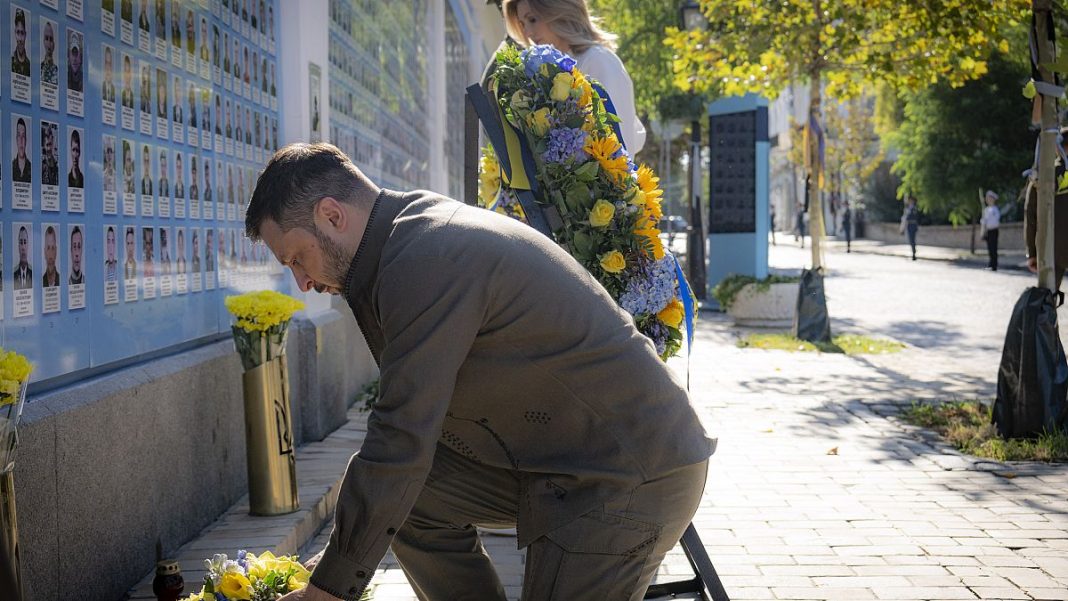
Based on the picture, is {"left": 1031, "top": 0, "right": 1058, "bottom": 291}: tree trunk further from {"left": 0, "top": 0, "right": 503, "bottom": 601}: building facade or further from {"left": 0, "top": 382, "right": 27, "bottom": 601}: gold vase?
{"left": 0, "top": 382, "right": 27, "bottom": 601}: gold vase

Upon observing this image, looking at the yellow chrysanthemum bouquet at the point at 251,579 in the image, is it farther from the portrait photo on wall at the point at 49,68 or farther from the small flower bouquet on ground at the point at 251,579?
the portrait photo on wall at the point at 49,68

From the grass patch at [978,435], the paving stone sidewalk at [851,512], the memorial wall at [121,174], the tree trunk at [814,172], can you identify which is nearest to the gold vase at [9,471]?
the memorial wall at [121,174]

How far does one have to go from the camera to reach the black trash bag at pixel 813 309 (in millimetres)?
12758

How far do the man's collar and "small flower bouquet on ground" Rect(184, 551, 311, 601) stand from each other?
2.42 ft

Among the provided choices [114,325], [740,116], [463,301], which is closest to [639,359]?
[463,301]

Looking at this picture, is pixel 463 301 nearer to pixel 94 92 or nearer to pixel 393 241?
pixel 393 241

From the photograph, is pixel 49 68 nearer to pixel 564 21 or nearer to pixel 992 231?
pixel 564 21

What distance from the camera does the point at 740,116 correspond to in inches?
698

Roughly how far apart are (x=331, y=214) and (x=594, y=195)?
1.95 meters

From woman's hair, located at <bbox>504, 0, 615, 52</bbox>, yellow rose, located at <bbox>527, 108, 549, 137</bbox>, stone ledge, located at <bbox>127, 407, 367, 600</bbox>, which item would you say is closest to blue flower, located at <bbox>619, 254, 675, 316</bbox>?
yellow rose, located at <bbox>527, 108, 549, 137</bbox>

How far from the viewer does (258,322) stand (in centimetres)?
494

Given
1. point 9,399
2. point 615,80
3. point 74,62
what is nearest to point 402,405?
point 9,399

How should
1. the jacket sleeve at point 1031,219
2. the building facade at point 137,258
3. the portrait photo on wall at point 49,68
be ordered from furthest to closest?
1. the jacket sleeve at point 1031,219
2. the portrait photo on wall at point 49,68
3. the building facade at point 137,258

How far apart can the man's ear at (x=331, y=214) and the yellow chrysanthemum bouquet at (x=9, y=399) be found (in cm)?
78
